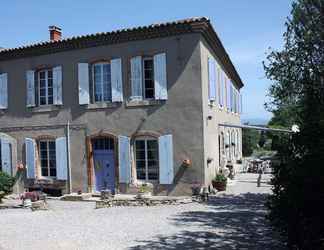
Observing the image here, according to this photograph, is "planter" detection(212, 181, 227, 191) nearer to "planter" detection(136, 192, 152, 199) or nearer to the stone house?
the stone house

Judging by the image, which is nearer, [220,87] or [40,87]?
[40,87]

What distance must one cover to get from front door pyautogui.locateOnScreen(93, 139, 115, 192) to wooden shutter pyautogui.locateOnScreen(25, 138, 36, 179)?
119 inches

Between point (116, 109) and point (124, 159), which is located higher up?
point (116, 109)

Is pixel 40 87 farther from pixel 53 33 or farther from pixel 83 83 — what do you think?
pixel 53 33

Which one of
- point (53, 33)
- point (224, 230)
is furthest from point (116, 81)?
point (224, 230)

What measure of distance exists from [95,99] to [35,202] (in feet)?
15.4

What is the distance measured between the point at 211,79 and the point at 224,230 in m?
7.79

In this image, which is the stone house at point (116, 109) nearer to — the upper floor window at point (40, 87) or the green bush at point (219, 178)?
the upper floor window at point (40, 87)

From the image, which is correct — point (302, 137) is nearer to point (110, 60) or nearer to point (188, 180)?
point (188, 180)

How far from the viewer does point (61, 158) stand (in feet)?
56.9

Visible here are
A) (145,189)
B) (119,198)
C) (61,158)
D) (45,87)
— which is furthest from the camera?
(45,87)

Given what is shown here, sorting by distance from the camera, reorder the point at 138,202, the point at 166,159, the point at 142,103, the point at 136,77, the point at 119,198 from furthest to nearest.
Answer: the point at 136,77, the point at 142,103, the point at 166,159, the point at 119,198, the point at 138,202

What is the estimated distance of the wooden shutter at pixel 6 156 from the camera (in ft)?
62.1

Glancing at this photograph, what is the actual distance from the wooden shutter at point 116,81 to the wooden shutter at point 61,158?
3042mm
